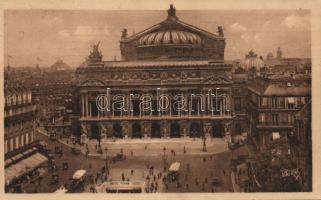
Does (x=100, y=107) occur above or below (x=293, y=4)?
below

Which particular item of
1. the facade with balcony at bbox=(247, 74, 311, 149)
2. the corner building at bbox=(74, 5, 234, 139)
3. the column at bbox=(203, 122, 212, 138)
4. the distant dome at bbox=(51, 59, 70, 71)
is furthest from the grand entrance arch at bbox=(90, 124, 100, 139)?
the facade with balcony at bbox=(247, 74, 311, 149)

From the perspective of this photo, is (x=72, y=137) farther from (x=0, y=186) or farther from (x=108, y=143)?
(x=0, y=186)

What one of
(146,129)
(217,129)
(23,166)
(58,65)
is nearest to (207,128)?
(217,129)

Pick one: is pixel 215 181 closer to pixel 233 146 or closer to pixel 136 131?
pixel 233 146

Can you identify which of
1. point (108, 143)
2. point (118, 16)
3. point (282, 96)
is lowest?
point (108, 143)

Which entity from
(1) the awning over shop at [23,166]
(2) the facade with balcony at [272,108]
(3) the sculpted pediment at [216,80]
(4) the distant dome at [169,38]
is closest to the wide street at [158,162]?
(1) the awning over shop at [23,166]

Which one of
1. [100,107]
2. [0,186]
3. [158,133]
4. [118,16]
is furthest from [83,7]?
[0,186]
